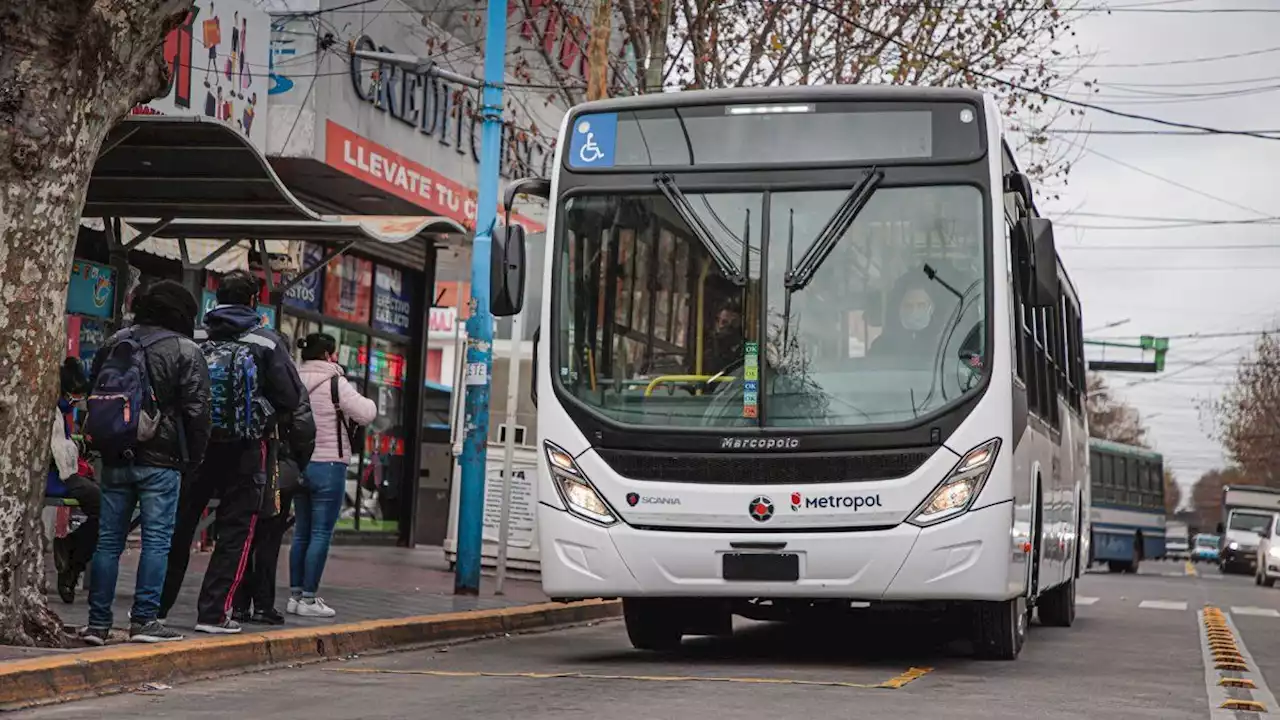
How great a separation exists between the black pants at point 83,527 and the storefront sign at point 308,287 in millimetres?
9168

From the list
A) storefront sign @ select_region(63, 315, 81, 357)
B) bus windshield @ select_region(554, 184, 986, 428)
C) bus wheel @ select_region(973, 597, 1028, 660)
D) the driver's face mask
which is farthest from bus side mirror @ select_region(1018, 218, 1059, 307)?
storefront sign @ select_region(63, 315, 81, 357)

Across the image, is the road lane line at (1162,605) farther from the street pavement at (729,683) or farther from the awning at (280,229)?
the awning at (280,229)

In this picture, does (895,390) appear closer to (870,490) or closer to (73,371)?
(870,490)

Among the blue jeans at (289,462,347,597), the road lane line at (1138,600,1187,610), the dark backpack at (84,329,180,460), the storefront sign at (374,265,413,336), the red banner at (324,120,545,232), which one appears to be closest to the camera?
the dark backpack at (84,329,180,460)

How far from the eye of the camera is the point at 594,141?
429 inches

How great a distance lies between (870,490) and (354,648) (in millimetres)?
3107

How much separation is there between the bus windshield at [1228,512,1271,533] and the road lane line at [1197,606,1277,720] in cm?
4046

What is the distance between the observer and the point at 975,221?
10.4 meters

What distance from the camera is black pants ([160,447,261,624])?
9.91 metres

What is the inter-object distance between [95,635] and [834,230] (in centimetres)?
438

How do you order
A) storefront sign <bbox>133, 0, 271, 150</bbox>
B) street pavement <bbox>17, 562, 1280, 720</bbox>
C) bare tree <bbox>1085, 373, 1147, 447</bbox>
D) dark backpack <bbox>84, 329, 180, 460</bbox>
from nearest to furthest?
street pavement <bbox>17, 562, 1280, 720</bbox>
dark backpack <bbox>84, 329, 180, 460</bbox>
storefront sign <bbox>133, 0, 271, 150</bbox>
bare tree <bbox>1085, 373, 1147, 447</bbox>

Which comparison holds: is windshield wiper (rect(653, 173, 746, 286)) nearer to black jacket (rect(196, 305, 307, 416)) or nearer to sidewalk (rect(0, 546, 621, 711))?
black jacket (rect(196, 305, 307, 416))

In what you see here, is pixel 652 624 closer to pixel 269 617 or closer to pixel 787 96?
pixel 269 617

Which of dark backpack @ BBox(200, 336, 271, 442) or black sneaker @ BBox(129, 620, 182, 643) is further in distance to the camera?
dark backpack @ BBox(200, 336, 271, 442)
